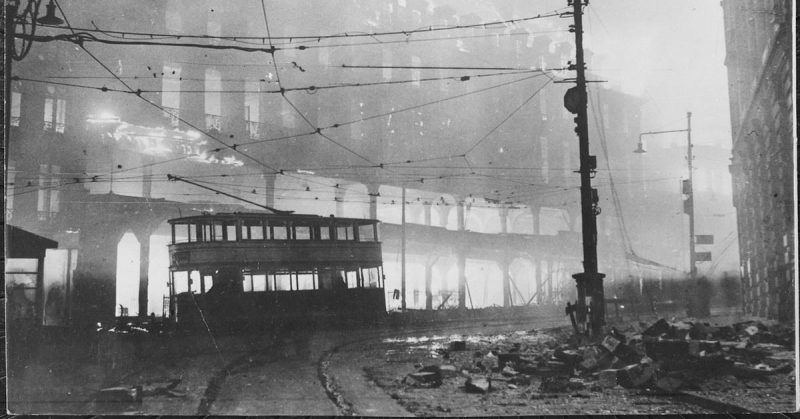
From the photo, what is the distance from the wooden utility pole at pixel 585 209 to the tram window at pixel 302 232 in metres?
5.57

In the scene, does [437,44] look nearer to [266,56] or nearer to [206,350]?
[266,56]

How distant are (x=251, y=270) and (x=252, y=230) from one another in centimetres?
82

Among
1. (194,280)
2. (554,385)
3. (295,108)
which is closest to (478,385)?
(554,385)

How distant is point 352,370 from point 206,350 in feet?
8.44

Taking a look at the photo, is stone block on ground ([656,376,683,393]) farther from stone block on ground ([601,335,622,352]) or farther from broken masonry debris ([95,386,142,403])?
broken masonry debris ([95,386,142,403])

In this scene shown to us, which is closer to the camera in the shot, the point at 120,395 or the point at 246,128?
the point at 120,395

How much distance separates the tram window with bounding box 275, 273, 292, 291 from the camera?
1027cm

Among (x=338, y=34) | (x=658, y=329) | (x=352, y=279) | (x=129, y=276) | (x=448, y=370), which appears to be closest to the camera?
(x=448, y=370)

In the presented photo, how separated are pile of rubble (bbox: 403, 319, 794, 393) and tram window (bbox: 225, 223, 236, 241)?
5.94 meters

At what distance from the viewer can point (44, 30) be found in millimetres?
5281

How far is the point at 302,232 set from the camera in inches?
416

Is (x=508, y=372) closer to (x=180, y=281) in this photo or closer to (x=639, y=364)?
(x=639, y=364)

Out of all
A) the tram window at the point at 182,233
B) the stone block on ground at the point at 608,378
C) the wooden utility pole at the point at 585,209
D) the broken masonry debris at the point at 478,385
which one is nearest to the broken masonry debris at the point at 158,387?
the broken masonry debris at the point at 478,385

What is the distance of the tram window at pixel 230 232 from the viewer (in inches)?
401
